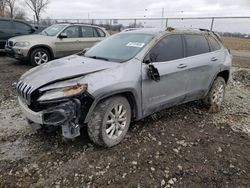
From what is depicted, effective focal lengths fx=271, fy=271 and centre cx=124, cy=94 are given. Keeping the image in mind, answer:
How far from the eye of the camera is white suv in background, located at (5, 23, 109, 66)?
9.30 meters

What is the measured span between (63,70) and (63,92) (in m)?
0.55

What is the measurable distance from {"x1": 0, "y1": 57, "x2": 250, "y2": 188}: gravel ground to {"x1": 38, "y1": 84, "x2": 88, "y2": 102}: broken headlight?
0.85 metres

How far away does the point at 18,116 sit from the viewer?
16.4 feet

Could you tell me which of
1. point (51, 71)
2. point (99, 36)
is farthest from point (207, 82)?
point (99, 36)

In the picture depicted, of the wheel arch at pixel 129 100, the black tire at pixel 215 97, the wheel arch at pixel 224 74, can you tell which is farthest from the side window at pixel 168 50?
the wheel arch at pixel 224 74

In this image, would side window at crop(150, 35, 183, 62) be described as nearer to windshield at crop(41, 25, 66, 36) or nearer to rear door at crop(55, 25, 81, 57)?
rear door at crop(55, 25, 81, 57)

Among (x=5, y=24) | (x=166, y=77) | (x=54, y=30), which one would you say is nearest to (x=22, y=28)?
(x=5, y=24)

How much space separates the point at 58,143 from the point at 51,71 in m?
1.05

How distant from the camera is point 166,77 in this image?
14.3ft

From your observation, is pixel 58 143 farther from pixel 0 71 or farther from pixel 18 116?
pixel 0 71

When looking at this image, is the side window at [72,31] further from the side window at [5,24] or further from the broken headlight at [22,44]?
the side window at [5,24]

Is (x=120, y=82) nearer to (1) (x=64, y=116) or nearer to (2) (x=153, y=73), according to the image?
(2) (x=153, y=73)

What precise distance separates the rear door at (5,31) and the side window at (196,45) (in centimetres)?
918

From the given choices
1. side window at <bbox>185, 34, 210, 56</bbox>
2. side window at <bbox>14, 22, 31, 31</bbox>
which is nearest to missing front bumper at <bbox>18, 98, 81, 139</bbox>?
side window at <bbox>185, 34, 210, 56</bbox>
